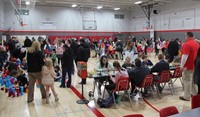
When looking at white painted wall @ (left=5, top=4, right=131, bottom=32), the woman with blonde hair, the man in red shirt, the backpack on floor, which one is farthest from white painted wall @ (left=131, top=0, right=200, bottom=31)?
the woman with blonde hair

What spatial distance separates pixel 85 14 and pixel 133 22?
Answer: 19.8 ft

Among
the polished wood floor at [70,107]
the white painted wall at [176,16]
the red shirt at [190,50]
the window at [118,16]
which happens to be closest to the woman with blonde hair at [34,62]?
the polished wood floor at [70,107]

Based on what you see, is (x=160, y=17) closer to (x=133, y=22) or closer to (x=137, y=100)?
(x=133, y=22)

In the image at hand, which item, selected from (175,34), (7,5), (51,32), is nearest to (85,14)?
(51,32)

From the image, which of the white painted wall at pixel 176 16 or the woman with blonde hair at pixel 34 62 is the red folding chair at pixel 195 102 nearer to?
the woman with blonde hair at pixel 34 62

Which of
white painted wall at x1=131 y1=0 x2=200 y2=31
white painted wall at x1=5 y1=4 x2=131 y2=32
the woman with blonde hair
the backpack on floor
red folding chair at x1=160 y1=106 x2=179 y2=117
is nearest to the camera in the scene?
red folding chair at x1=160 y1=106 x2=179 y2=117

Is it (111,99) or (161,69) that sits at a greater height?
(161,69)

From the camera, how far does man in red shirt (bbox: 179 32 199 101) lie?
4652 millimetres

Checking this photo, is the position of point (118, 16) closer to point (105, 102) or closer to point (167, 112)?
point (105, 102)

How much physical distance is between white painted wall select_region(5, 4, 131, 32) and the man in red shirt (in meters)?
17.1

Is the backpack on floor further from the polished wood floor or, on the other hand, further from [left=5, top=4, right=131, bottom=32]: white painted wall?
[left=5, top=4, right=131, bottom=32]: white painted wall

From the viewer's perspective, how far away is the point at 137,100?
5055 mm

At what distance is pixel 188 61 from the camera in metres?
4.73

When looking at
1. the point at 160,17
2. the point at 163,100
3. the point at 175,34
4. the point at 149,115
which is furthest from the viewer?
A: the point at 160,17
